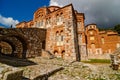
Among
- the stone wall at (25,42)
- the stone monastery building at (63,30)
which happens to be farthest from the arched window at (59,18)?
the stone wall at (25,42)

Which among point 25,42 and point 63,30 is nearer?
point 25,42

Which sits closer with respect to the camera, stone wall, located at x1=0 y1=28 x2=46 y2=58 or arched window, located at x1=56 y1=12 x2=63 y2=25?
stone wall, located at x1=0 y1=28 x2=46 y2=58

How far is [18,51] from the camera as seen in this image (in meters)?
21.2

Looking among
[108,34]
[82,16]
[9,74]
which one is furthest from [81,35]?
[9,74]

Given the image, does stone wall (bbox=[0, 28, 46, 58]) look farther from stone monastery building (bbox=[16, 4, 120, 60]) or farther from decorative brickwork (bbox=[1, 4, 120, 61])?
stone monastery building (bbox=[16, 4, 120, 60])

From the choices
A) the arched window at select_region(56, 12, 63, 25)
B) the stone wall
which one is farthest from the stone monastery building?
the stone wall

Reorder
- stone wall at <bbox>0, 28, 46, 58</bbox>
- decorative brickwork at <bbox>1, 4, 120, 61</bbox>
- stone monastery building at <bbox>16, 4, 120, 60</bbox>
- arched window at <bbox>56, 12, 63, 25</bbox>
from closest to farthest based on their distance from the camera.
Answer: stone wall at <bbox>0, 28, 46, 58</bbox>
decorative brickwork at <bbox>1, 4, 120, 61</bbox>
stone monastery building at <bbox>16, 4, 120, 60</bbox>
arched window at <bbox>56, 12, 63, 25</bbox>

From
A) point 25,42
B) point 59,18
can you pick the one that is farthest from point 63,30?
point 25,42

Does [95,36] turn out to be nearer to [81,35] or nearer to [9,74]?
[81,35]

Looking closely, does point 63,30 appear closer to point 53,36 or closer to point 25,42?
point 53,36

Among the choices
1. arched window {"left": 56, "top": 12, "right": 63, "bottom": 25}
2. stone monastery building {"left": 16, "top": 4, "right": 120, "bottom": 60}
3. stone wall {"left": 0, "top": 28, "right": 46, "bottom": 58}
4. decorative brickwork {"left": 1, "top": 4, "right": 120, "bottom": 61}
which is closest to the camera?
stone wall {"left": 0, "top": 28, "right": 46, "bottom": 58}

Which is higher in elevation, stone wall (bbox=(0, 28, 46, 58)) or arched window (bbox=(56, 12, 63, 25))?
arched window (bbox=(56, 12, 63, 25))

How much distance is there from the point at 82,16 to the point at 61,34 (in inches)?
413

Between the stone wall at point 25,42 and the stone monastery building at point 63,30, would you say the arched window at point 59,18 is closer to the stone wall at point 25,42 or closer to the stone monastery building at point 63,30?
the stone monastery building at point 63,30
